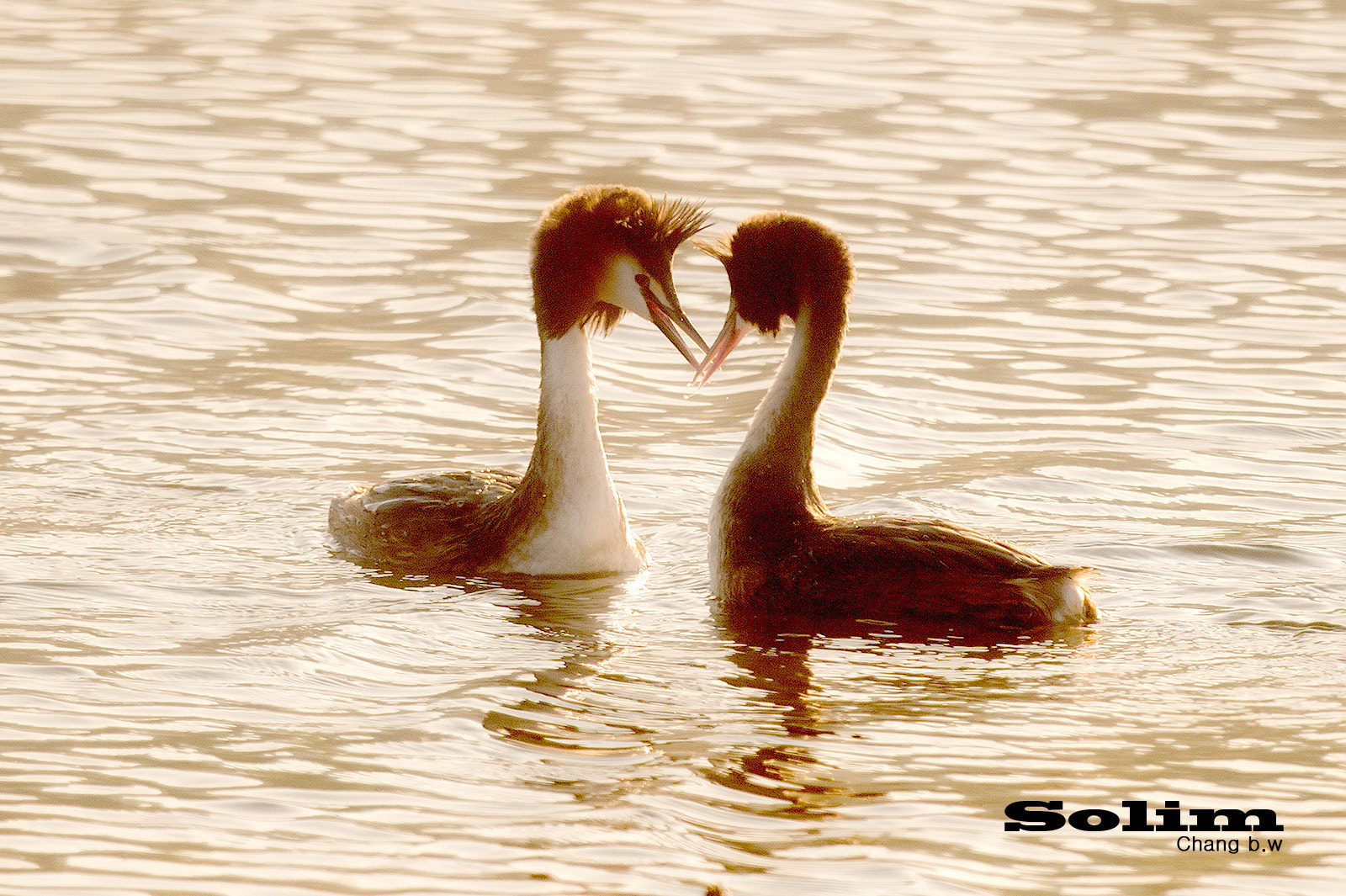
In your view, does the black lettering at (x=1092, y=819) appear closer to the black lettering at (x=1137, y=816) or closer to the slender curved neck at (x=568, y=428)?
the black lettering at (x=1137, y=816)

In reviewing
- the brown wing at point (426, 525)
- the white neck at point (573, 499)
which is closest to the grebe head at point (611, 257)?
the white neck at point (573, 499)

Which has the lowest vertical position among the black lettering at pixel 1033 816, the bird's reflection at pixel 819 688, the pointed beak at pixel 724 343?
the bird's reflection at pixel 819 688

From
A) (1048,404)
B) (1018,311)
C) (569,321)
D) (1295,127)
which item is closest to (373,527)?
(569,321)

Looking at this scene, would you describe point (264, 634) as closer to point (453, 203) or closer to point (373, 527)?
point (373, 527)

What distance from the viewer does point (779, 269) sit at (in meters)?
8.98

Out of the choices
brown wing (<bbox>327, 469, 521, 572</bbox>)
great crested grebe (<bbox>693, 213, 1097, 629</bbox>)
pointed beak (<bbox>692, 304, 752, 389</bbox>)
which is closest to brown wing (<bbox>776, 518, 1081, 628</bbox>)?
great crested grebe (<bbox>693, 213, 1097, 629</bbox>)

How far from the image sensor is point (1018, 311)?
13.1 metres

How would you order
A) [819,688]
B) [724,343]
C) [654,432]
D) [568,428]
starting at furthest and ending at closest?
[654,432], [568,428], [724,343], [819,688]

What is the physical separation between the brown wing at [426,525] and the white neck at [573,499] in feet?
0.62

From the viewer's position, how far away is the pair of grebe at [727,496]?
8273 mm

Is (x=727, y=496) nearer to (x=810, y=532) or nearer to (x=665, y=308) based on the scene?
(x=810, y=532)

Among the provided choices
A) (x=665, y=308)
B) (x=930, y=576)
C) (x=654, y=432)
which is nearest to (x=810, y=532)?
(x=930, y=576)

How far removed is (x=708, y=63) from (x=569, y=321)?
9985 mm

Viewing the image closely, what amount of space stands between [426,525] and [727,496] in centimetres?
133
